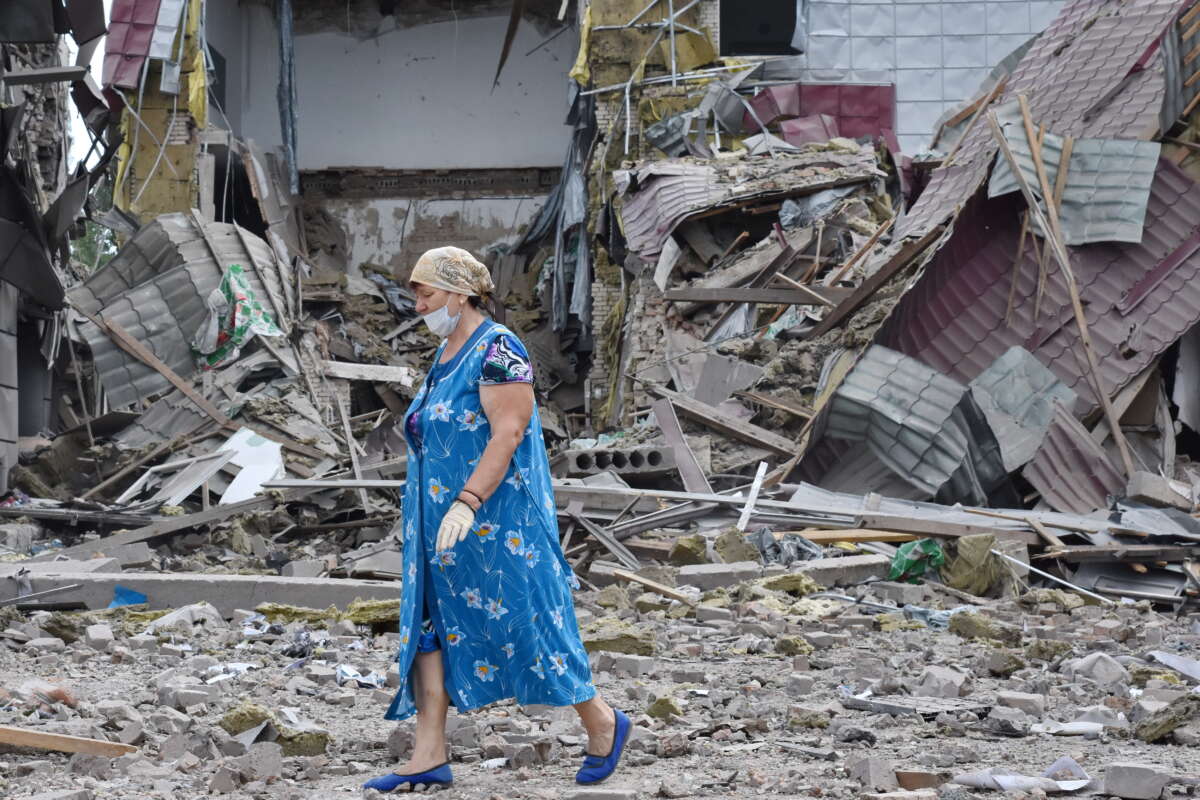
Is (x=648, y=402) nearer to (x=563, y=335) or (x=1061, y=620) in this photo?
(x=1061, y=620)

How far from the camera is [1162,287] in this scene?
11.2 m

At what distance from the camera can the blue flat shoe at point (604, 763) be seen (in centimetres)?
379

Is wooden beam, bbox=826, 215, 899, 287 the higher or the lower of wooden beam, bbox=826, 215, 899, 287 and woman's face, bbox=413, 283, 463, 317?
the higher

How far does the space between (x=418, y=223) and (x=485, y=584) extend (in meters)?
23.4

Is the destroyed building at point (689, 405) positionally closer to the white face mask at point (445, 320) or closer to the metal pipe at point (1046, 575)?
the metal pipe at point (1046, 575)

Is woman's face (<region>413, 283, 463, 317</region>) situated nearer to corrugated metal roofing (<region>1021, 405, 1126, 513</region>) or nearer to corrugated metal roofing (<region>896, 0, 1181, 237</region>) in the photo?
corrugated metal roofing (<region>1021, 405, 1126, 513</region>)

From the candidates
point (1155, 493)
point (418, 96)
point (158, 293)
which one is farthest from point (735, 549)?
point (418, 96)

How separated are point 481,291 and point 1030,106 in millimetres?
10299

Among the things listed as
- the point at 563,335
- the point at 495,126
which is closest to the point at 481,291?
the point at 563,335

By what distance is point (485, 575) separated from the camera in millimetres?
3799

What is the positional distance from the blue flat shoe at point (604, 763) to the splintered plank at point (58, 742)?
140 centimetres

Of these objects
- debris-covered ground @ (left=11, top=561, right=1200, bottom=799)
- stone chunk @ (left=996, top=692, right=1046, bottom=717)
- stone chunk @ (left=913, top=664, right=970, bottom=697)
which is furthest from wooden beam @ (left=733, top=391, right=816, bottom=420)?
stone chunk @ (left=996, top=692, right=1046, bottom=717)

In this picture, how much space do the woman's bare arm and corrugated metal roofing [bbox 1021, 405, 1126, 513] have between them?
24.7 feet

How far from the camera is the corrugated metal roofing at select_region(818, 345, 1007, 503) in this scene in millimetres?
10547
